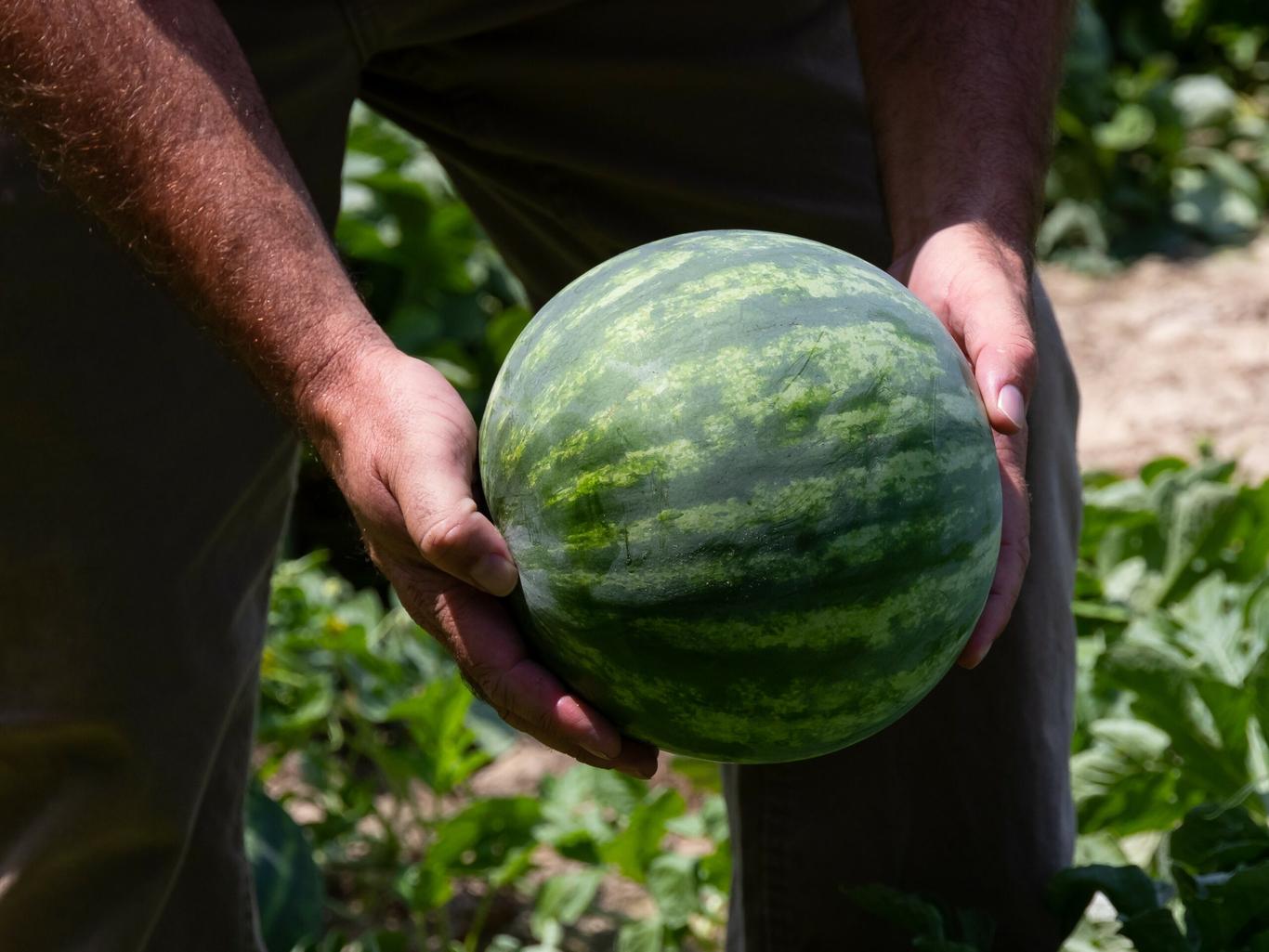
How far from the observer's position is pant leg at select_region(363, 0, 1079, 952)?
2.08 m

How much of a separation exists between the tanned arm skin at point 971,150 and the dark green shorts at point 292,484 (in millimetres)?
179

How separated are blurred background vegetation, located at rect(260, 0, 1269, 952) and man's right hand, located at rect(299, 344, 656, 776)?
29.2 inches

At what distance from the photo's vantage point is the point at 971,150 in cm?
191

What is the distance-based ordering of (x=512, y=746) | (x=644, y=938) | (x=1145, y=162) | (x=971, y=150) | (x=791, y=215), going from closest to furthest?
(x=971, y=150)
(x=791, y=215)
(x=644, y=938)
(x=512, y=746)
(x=1145, y=162)

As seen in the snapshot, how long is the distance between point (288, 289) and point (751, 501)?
583 mm

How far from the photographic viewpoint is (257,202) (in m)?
1.61

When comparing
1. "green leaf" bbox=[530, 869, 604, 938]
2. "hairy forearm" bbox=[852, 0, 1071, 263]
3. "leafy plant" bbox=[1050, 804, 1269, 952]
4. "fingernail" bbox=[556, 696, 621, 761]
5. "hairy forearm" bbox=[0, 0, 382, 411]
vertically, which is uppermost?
"hairy forearm" bbox=[0, 0, 382, 411]

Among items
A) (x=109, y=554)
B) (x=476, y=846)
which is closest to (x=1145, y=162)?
(x=476, y=846)

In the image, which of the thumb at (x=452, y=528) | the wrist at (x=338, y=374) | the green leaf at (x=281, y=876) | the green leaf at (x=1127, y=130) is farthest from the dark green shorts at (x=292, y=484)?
the green leaf at (x=1127, y=130)

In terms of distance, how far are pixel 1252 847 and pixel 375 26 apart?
5.32 ft

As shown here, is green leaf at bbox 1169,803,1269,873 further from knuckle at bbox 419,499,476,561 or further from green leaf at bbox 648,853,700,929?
knuckle at bbox 419,499,476,561

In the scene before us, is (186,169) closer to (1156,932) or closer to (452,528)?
(452,528)

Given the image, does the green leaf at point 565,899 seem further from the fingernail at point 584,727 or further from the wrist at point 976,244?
the wrist at point 976,244

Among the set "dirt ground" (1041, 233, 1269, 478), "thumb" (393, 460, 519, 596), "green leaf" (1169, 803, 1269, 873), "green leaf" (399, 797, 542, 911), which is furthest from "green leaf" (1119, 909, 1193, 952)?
"dirt ground" (1041, 233, 1269, 478)
